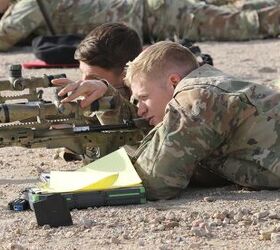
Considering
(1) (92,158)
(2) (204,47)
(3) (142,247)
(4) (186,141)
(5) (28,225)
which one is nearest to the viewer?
(3) (142,247)

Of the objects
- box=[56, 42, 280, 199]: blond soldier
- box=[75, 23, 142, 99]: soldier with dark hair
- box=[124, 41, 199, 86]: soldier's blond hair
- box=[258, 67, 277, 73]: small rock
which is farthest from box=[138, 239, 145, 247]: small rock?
box=[258, 67, 277, 73]: small rock

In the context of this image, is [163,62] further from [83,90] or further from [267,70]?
[267,70]

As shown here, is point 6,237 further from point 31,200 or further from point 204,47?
point 204,47

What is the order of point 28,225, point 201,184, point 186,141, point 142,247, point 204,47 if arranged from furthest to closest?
point 204,47 < point 201,184 < point 186,141 < point 28,225 < point 142,247

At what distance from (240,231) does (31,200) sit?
96cm

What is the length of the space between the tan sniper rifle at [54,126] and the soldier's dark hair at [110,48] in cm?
40

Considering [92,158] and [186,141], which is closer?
[186,141]

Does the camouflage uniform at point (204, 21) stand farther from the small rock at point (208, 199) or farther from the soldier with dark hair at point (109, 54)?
the small rock at point (208, 199)

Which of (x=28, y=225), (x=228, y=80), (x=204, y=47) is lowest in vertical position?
(x=204, y=47)

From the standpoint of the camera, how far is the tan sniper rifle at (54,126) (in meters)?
4.91

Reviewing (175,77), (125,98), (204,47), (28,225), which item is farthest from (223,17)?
(28,225)

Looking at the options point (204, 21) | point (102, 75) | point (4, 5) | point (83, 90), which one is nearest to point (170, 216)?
point (83, 90)

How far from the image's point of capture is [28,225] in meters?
4.23

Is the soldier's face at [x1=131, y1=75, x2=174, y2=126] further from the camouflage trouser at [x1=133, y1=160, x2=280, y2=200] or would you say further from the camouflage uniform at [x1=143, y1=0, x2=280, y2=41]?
the camouflage uniform at [x1=143, y1=0, x2=280, y2=41]
